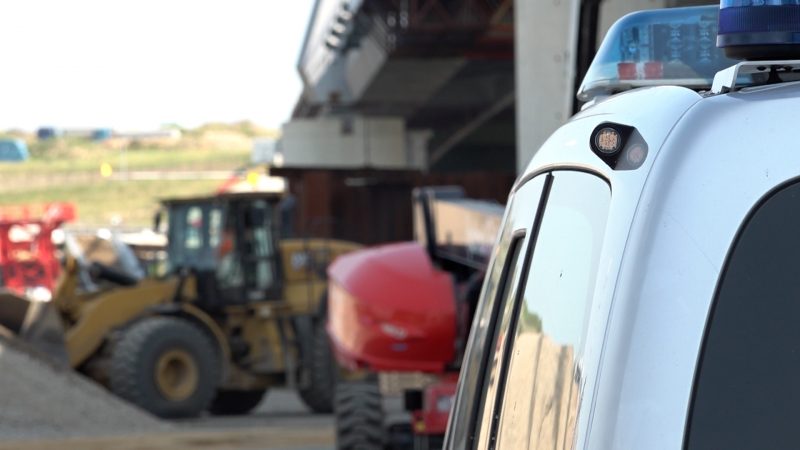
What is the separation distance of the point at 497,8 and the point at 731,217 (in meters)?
28.1

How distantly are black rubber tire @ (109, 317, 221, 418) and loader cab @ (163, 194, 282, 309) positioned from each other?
1.01m

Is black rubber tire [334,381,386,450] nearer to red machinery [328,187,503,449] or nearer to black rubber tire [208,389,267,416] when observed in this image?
red machinery [328,187,503,449]

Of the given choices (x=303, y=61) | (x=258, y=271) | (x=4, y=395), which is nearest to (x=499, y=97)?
(x=303, y=61)

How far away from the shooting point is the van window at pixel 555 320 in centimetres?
218

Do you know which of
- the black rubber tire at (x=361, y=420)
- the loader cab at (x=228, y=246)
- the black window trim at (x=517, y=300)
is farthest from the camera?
the loader cab at (x=228, y=246)

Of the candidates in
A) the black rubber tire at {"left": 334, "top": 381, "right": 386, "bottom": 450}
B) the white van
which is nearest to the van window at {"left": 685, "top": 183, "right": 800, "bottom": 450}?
the white van

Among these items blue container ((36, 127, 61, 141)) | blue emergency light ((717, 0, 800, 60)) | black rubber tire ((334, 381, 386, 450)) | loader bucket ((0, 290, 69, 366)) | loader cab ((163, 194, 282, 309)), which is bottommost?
blue container ((36, 127, 61, 141))

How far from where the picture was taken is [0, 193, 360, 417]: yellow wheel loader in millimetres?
19016

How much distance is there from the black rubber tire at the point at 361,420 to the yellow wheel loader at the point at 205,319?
911 centimetres

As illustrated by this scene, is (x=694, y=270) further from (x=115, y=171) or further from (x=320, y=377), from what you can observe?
(x=115, y=171)

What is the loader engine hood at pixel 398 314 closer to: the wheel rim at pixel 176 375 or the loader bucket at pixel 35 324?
the wheel rim at pixel 176 375

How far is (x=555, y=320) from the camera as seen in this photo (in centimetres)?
237

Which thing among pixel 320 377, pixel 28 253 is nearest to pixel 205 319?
pixel 320 377

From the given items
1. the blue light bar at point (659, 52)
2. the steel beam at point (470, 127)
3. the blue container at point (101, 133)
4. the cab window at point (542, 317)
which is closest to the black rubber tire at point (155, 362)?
the cab window at point (542, 317)
